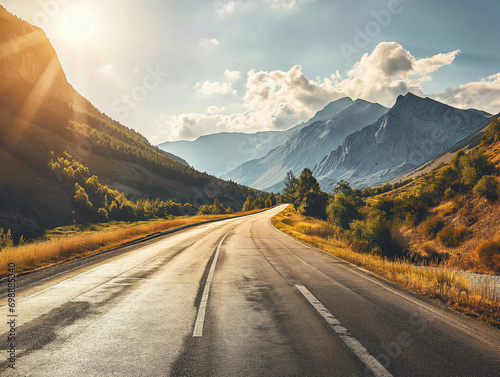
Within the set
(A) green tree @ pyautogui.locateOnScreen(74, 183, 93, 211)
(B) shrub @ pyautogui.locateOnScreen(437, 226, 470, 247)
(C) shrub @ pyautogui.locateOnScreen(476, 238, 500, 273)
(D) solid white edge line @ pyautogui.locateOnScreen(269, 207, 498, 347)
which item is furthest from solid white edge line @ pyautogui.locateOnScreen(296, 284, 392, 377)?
(A) green tree @ pyautogui.locateOnScreen(74, 183, 93, 211)

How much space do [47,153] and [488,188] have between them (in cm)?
7970

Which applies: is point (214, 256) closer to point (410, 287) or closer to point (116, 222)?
point (410, 287)

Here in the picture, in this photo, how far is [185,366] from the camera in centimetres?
333

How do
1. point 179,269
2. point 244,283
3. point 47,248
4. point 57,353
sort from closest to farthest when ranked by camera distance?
point 57,353 → point 244,283 → point 179,269 → point 47,248

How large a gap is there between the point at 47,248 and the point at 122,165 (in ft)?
342

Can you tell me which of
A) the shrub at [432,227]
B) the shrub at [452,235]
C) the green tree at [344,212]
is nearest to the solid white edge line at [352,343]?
the shrub at [452,235]

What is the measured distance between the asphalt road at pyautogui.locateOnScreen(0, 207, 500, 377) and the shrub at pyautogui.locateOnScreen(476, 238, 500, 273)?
468 inches

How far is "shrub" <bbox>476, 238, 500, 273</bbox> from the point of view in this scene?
14.3m

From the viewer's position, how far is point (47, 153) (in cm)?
5944

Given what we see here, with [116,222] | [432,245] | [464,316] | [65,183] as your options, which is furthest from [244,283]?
[65,183]

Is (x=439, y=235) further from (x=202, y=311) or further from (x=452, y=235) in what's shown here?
(x=202, y=311)

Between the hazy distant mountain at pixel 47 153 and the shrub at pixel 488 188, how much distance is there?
57.3 meters

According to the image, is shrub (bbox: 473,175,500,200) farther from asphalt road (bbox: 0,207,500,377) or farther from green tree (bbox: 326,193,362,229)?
asphalt road (bbox: 0,207,500,377)

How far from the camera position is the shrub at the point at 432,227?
22.9 meters
